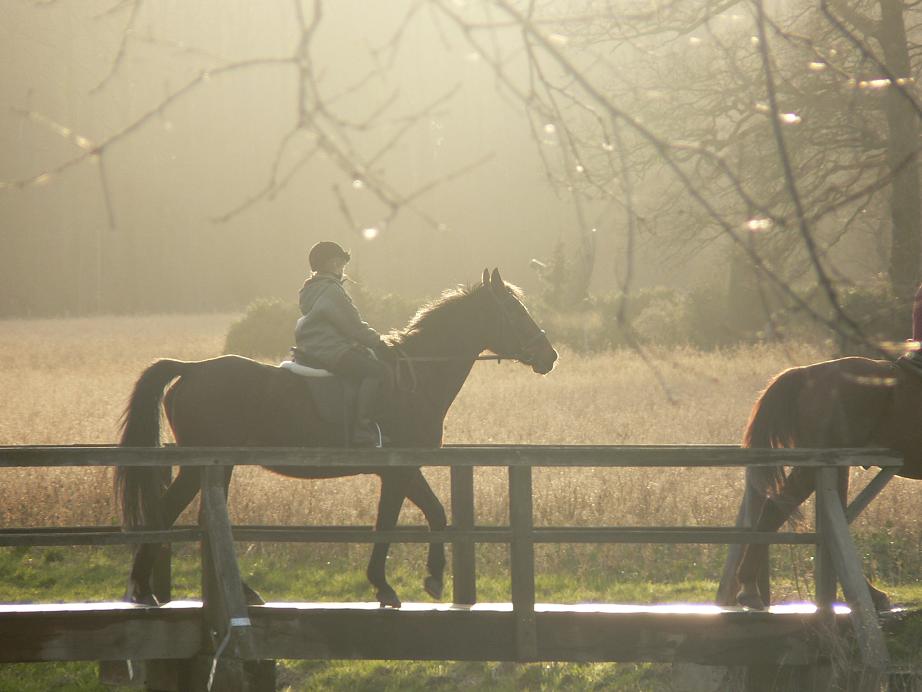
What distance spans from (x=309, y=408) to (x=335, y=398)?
201mm

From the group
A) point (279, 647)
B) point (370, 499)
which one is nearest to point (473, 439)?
point (370, 499)

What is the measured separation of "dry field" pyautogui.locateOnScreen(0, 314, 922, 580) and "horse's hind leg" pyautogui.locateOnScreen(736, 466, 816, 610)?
926 millimetres

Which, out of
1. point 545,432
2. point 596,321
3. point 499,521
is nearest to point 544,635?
point 499,521

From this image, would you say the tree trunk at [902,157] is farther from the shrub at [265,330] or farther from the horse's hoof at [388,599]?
the shrub at [265,330]

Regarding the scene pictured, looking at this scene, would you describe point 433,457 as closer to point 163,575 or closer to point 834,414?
point 163,575

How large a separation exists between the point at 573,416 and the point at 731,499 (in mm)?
6018

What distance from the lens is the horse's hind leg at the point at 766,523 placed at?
6930mm

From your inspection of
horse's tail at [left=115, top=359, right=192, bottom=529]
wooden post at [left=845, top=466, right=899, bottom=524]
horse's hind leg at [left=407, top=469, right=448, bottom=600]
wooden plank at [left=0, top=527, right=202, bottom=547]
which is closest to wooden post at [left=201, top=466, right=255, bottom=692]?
wooden plank at [left=0, top=527, right=202, bottom=547]

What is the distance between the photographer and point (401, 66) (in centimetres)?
443

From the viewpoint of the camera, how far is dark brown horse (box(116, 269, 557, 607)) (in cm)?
714

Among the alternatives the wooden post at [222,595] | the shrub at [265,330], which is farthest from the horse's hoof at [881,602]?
the shrub at [265,330]

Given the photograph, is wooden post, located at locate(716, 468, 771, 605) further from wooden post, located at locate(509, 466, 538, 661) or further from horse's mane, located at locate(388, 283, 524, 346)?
horse's mane, located at locate(388, 283, 524, 346)

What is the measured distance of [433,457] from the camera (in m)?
6.30

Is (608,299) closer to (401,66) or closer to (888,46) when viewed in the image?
(888,46)
